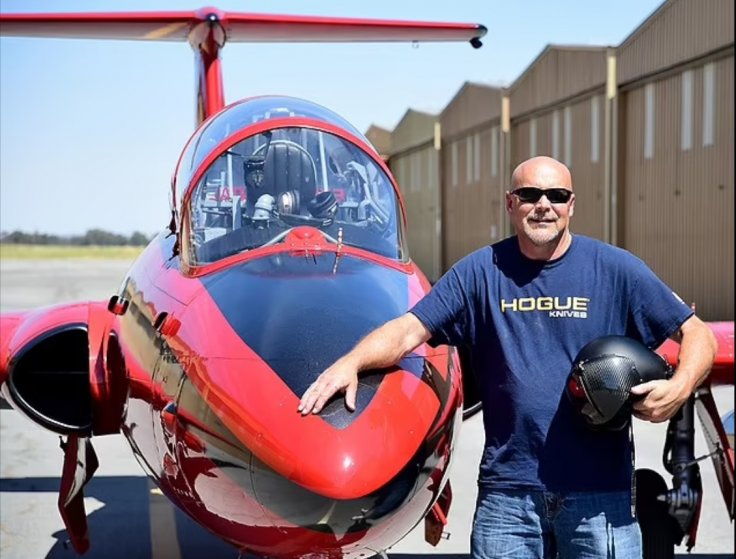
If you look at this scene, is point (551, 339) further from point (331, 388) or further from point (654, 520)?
point (654, 520)

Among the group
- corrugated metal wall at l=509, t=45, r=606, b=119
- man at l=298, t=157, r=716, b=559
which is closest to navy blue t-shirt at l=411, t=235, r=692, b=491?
man at l=298, t=157, r=716, b=559

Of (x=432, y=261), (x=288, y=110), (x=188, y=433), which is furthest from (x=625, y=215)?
(x=188, y=433)

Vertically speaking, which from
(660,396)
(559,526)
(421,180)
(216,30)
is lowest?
(559,526)

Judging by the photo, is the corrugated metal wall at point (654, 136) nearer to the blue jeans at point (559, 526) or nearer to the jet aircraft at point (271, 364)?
the jet aircraft at point (271, 364)

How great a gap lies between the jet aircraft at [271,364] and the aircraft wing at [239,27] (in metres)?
3.02

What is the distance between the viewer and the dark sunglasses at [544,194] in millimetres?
3096

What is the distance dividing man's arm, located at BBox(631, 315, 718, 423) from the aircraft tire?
7.71 feet

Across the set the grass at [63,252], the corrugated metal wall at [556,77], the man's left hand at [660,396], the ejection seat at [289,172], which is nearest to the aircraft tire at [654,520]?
the man's left hand at [660,396]

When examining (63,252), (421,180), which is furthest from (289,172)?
(63,252)

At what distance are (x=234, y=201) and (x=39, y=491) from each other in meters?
4.50

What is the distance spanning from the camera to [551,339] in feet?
10.0

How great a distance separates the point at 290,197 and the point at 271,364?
1.30 meters

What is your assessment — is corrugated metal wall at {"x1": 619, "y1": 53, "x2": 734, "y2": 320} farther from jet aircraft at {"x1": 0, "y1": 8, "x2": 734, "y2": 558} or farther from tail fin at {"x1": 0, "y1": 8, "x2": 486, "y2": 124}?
jet aircraft at {"x1": 0, "y1": 8, "x2": 734, "y2": 558}

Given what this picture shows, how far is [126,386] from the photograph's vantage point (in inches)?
176
